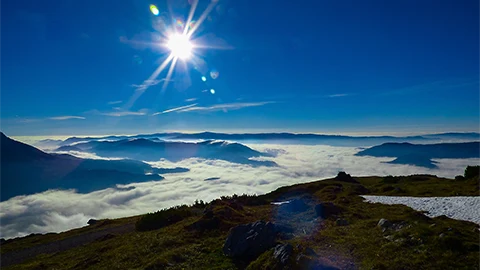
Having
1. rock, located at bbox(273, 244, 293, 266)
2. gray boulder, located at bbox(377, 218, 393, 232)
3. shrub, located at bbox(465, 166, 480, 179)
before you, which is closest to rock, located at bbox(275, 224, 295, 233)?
gray boulder, located at bbox(377, 218, 393, 232)

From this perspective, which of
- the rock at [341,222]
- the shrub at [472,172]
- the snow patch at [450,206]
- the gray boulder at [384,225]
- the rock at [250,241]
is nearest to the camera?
the rock at [250,241]

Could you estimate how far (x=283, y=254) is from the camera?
1574 cm

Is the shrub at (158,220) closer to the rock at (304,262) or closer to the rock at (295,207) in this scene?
the rock at (295,207)

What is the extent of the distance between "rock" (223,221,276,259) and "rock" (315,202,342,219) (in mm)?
10356

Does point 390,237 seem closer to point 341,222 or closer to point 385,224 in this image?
point 385,224

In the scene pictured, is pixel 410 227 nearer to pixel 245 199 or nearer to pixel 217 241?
pixel 217 241

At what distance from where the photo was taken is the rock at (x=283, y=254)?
50.0 ft

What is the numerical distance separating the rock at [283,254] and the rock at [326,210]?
13829 mm

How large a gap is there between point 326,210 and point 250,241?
13333 millimetres

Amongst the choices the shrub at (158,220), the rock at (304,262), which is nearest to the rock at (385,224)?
the rock at (304,262)

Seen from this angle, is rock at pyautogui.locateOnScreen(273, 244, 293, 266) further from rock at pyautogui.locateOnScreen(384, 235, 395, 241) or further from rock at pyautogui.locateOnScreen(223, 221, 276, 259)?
rock at pyautogui.locateOnScreen(384, 235, 395, 241)

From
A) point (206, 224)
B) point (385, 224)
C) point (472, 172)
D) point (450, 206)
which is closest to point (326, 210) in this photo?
point (385, 224)

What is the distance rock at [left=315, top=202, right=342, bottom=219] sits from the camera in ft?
96.5

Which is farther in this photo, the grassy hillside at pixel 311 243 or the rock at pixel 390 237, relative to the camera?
the rock at pixel 390 237
